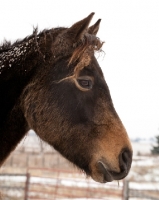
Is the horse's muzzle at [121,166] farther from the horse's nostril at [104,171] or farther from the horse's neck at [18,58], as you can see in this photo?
the horse's neck at [18,58]

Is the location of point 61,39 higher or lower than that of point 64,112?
higher

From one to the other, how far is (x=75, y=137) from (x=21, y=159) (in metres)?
26.3

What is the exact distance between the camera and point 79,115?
3041 millimetres

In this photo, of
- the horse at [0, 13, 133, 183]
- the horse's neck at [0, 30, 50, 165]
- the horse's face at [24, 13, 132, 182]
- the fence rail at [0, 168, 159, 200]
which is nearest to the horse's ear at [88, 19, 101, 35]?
the horse at [0, 13, 133, 183]

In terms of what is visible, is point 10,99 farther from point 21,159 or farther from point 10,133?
point 21,159

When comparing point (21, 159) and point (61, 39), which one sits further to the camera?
point (21, 159)

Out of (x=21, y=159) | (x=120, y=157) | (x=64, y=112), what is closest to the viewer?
(x=120, y=157)

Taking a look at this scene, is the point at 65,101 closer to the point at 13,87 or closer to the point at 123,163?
the point at 13,87

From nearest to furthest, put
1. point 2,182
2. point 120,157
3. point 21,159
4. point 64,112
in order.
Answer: point 120,157 < point 64,112 < point 2,182 < point 21,159

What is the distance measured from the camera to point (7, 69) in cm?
318

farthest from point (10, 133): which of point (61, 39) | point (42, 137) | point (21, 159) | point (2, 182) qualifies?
point (21, 159)

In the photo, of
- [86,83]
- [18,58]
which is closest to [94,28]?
[86,83]

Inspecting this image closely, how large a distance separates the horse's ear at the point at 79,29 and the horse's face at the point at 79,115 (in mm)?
29

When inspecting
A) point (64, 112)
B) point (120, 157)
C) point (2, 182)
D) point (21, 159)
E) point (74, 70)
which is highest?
point (74, 70)
